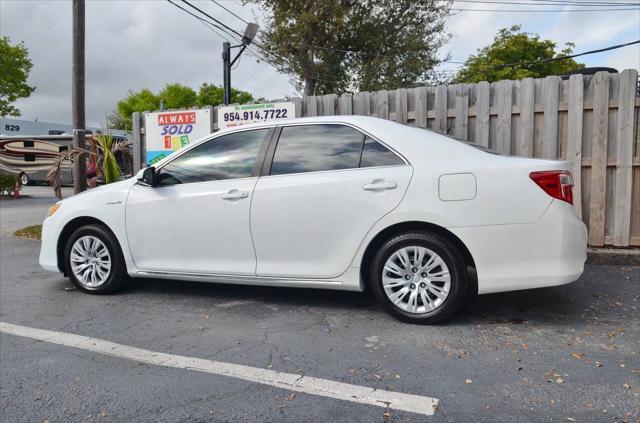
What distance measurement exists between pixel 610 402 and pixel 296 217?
97.3 inches

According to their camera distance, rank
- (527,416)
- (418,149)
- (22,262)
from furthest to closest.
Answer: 1. (22,262)
2. (418,149)
3. (527,416)

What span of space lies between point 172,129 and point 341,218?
552 cm

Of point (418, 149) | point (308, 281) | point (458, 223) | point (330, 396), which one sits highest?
Answer: point (418, 149)

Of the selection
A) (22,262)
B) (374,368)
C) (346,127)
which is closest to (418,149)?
(346,127)

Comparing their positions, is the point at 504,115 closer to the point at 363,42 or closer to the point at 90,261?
the point at 90,261

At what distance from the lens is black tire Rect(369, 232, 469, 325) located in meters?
3.78

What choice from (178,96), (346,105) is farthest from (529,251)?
(178,96)

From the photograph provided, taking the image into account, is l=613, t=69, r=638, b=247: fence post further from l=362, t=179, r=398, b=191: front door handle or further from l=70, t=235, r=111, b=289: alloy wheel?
l=70, t=235, r=111, b=289: alloy wheel

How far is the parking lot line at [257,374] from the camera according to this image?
108 inches

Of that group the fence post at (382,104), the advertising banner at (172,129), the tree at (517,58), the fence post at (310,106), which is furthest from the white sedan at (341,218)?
the tree at (517,58)

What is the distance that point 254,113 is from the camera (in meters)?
→ 8.02

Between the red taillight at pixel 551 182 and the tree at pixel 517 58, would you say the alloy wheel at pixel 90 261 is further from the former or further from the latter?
the tree at pixel 517 58

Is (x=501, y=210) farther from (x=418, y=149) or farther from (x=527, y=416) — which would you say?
(x=527, y=416)

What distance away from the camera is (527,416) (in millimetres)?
2562
